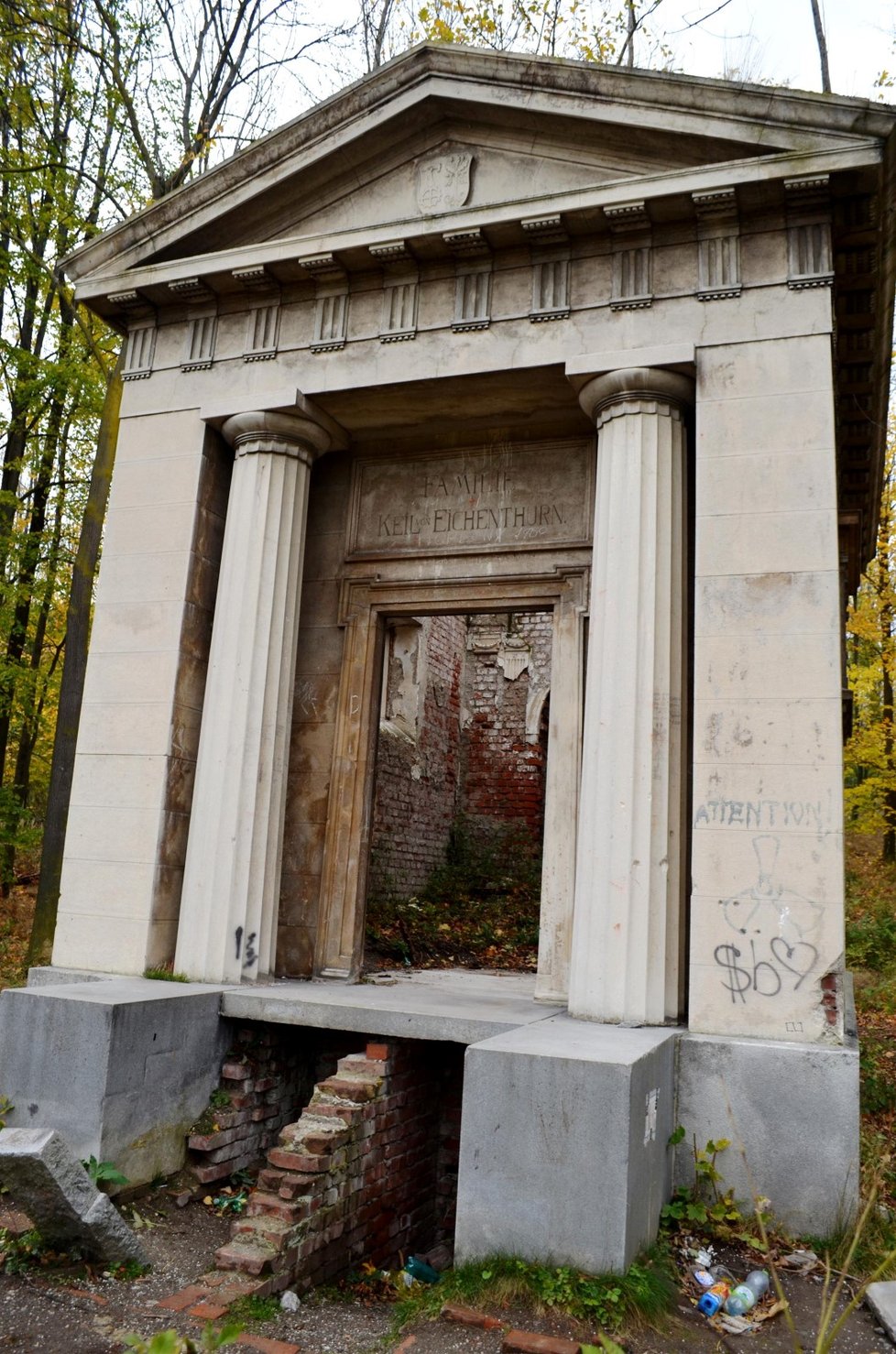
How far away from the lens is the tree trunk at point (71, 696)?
11.5 meters

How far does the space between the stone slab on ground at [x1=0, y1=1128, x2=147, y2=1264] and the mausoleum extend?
77 centimetres

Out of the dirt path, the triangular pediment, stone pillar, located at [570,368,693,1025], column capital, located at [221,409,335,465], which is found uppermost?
the triangular pediment

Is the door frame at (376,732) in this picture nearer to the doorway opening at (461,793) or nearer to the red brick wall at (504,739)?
the doorway opening at (461,793)

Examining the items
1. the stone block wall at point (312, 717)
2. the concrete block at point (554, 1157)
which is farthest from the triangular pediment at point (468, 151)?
the concrete block at point (554, 1157)

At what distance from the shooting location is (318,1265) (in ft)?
18.3

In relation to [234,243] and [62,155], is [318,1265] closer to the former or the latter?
[234,243]

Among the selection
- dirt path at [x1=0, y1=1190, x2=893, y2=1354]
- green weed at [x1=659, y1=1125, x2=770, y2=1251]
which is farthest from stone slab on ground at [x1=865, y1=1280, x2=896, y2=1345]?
green weed at [x1=659, y1=1125, x2=770, y2=1251]

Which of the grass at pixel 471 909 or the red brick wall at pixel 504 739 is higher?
the red brick wall at pixel 504 739

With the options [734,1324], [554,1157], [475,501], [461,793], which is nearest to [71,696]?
[475,501]

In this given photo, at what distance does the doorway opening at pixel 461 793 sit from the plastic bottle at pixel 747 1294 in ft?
24.6

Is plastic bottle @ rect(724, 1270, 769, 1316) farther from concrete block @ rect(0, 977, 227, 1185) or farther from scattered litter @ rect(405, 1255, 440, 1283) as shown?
concrete block @ rect(0, 977, 227, 1185)

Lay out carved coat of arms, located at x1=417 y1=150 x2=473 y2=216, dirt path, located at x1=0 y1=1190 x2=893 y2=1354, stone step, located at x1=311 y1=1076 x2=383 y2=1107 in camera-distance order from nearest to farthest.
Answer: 1. dirt path, located at x1=0 y1=1190 x2=893 y2=1354
2. stone step, located at x1=311 y1=1076 x2=383 y2=1107
3. carved coat of arms, located at x1=417 y1=150 x2=473 y2=216

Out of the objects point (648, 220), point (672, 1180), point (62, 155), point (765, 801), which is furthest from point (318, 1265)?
point (62, 155)

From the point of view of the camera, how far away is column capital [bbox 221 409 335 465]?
28.5ft
